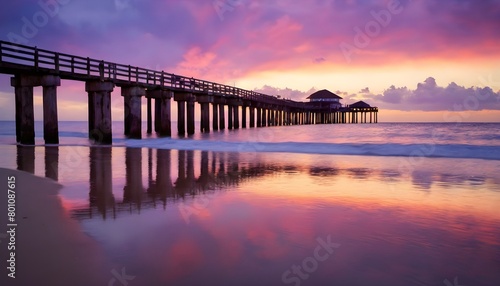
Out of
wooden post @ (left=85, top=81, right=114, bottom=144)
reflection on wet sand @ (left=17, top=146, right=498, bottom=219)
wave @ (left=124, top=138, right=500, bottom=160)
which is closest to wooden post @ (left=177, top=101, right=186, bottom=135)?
wave @ (left=124, top=138, right=500, bottom=160)

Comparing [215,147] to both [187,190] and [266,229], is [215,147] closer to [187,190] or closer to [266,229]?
[187,190]

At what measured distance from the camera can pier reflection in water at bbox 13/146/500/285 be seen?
3275 mm

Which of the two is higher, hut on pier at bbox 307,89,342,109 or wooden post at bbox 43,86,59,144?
hut on pier at bbox 307,89,342,109

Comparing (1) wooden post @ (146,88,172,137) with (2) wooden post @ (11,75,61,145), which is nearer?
(2) wooden post @ (11,75,61,145)

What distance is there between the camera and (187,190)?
23.4 feet

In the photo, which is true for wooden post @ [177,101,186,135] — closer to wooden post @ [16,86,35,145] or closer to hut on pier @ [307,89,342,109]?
wooden post @ [16,86,35,145]

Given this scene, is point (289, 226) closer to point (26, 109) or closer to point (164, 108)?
point (26, 109)

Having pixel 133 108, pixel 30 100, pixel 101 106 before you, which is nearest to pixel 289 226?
pixel 30 100

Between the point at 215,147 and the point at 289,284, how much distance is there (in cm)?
1677

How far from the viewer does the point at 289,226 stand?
4668 millimetres

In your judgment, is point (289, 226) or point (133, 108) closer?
point (289, 226)

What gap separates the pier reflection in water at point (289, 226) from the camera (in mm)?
3275

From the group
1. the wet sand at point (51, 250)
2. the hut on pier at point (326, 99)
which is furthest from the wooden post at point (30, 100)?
the hut on pier at point (326, 99)

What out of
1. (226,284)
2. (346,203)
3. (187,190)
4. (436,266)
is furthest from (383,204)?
(226,284)
